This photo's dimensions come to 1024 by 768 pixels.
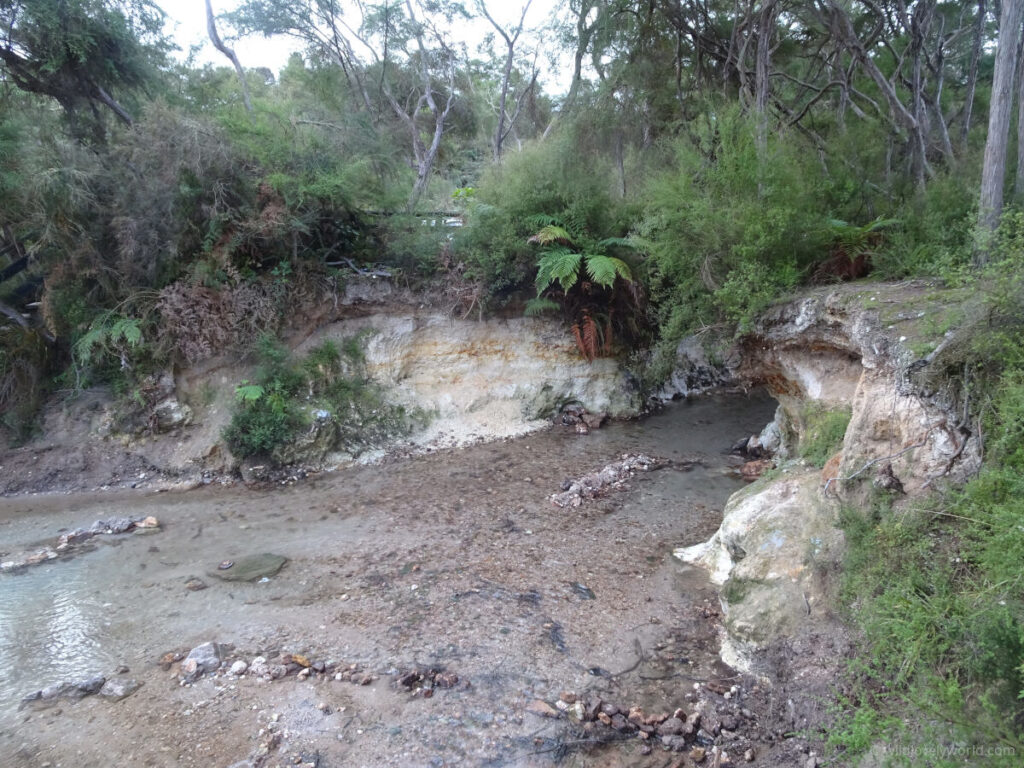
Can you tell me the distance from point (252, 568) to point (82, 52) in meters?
9.72

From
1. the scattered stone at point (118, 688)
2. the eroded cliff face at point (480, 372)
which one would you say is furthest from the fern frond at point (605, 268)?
the scattered stone at point (118, 688)

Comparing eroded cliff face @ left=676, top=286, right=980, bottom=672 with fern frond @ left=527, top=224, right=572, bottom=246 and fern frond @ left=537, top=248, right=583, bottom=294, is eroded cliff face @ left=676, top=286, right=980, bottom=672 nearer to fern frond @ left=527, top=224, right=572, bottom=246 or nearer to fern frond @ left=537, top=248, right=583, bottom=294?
fern frond @ left=537, top=248, right=583, bottom=294

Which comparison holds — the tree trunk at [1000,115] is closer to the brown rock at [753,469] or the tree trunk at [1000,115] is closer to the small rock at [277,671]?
the brown rock at [753,469]

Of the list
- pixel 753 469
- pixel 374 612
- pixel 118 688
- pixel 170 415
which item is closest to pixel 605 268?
pixel 753 469

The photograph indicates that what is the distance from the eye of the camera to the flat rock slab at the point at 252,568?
245 inches

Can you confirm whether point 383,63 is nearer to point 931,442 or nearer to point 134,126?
point 134,126

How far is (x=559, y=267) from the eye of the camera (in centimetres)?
989

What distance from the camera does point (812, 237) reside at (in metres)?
7.07

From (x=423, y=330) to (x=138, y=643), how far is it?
24.2ft

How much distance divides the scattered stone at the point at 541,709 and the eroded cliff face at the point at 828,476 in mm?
1630

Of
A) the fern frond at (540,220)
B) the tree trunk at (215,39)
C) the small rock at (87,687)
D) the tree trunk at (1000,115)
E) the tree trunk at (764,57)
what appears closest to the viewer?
the small rock at (87,687)

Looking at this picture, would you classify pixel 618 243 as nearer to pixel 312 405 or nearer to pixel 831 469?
pixel 831 469

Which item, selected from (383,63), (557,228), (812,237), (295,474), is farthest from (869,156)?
(383,63)

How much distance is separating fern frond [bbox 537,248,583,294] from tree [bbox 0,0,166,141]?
8390 mm
